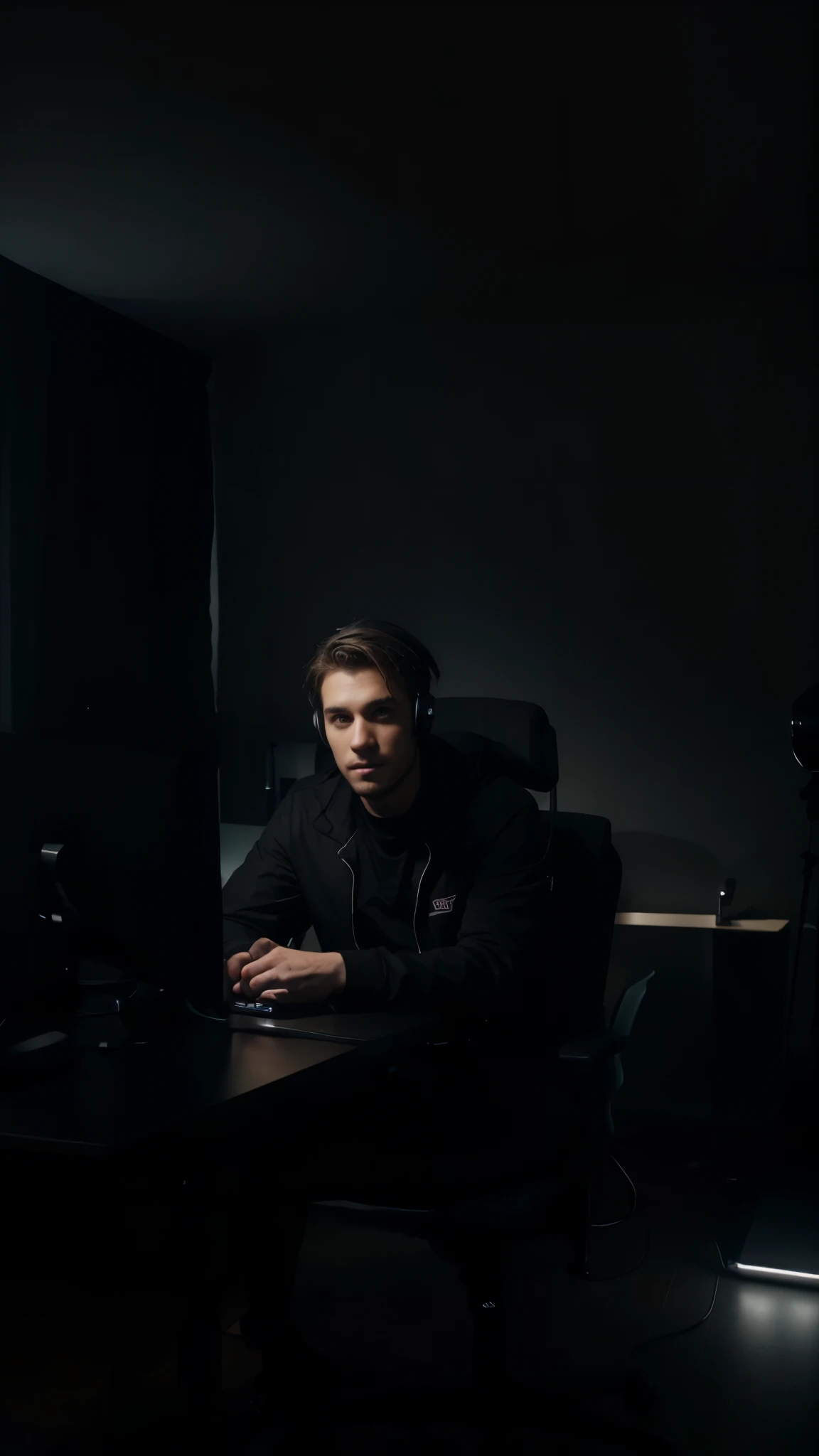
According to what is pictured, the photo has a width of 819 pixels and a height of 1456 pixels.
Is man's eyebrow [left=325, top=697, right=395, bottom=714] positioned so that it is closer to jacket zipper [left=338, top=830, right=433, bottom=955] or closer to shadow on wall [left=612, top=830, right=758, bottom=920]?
jacket zipper [left=338, top=830, right=433, bottom=955]

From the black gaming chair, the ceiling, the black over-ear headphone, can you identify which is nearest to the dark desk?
the black gaming chair

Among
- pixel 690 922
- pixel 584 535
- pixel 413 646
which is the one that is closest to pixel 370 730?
pixel 413 646

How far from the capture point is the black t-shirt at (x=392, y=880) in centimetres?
196

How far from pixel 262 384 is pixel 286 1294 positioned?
356 centimetres

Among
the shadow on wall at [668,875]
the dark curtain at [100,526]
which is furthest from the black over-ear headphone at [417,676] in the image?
the shadow on wall at [668,875]

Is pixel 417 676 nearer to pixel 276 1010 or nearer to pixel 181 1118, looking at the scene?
pixel 276 1010

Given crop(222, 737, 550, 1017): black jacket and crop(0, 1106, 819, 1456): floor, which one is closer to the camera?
crop(0, 1106, 819, 1456): floor

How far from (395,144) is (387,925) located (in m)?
2.04

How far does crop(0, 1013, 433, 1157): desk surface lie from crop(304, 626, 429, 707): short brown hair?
2.03ft

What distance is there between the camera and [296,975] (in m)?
1.62

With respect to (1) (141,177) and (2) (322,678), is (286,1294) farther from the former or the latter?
(1) (141,177)

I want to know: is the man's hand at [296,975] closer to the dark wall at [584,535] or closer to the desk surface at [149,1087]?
the desk surface at [149,1087]

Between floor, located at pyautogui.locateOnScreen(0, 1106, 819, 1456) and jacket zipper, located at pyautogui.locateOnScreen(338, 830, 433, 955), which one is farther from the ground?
jacket zipper, located at pyautogui.locateOnScreen(338, 830, 433, 955)

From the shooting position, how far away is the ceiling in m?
2.38
